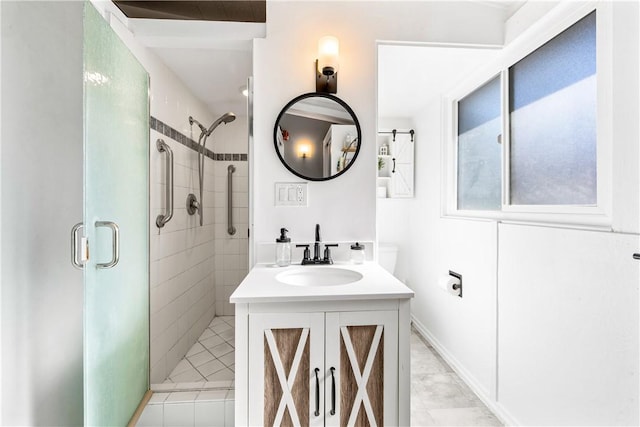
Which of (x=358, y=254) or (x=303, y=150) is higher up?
(x=303, y=150)

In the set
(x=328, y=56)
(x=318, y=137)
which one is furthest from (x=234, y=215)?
(x=328, y=56)

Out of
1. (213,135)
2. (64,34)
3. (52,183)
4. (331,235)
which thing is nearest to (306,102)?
(331,235)

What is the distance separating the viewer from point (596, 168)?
1.18 meters

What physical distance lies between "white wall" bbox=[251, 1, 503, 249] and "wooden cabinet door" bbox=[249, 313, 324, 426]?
2.01 feet

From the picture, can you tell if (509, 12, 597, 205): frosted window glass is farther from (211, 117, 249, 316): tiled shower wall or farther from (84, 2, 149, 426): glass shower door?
(211, 117, 249, 316): tiled shower wall

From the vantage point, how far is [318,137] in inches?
64.9

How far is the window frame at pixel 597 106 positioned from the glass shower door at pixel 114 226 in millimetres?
1961

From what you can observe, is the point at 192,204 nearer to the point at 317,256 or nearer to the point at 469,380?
the point at 317,256

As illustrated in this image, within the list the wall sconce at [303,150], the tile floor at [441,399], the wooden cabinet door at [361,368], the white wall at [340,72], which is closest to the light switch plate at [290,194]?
the white wall at [340,72]

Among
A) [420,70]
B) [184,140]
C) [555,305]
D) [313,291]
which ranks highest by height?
[420,70]

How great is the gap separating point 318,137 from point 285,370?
3.85 feet

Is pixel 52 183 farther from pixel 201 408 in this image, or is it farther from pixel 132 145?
pixel 201 408

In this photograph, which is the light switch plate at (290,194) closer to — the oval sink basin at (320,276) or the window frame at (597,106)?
the oval sink basin at (320,276)

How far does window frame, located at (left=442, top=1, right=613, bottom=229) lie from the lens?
1.12 meters
